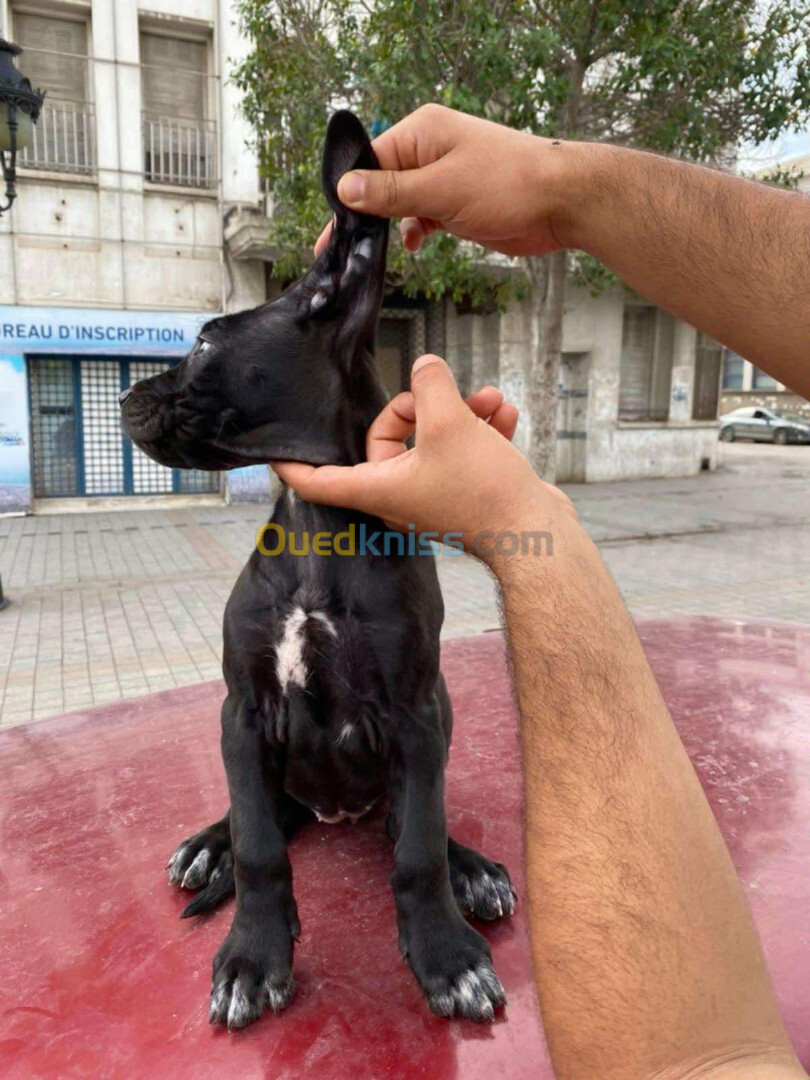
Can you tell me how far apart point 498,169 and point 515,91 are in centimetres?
733

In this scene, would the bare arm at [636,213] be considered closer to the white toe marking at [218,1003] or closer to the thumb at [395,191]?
A: the thumb at [395,191]

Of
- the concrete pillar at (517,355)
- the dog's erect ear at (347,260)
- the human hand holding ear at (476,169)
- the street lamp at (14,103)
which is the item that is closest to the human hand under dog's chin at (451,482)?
the dog's erect ear at (347,260)

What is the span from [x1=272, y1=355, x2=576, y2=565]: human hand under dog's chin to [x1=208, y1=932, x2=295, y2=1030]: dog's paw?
789mm

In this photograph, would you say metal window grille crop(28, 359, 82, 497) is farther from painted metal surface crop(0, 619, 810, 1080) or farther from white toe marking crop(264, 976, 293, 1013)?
white toe marking crop(264, 976, 293, 1013)

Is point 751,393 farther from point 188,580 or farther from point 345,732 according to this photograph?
point 345,732

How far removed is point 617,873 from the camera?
0.90 m

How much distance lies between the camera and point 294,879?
1.74m

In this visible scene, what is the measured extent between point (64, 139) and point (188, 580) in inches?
317

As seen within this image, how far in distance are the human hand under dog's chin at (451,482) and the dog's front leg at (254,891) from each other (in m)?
0.54

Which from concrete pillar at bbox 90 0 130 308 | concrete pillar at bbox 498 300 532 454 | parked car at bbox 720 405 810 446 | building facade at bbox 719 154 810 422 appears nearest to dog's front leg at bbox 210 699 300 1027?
concrete pillar at bbox 90 0 130 308

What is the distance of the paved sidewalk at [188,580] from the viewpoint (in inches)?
232

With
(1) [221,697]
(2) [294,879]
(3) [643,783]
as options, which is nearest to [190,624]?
(1) [221,697]

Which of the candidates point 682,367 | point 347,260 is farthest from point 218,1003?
point 682,367

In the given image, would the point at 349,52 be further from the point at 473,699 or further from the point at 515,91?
the point at 473,699
